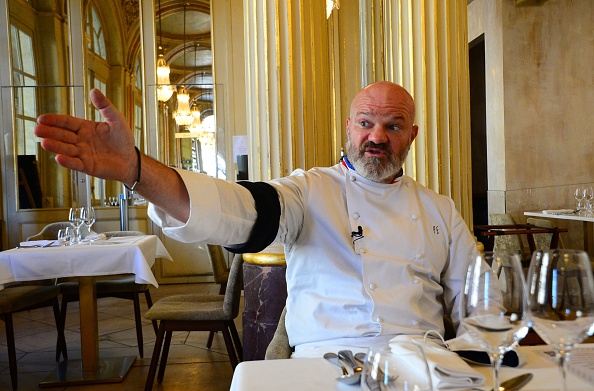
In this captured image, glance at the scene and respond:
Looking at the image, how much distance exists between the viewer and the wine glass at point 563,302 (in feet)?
2.99

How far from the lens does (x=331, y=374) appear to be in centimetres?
122

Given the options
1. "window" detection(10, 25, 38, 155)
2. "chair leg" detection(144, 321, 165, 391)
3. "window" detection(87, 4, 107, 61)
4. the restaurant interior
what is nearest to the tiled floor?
the restaurant interior

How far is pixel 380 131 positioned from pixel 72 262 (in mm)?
2572

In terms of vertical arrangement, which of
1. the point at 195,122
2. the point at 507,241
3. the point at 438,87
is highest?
the point at 195,122

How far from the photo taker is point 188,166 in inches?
311

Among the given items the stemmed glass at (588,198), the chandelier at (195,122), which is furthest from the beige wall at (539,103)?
the chandelier at (195,122)

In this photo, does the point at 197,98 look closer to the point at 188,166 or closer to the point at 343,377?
the point at 188,166

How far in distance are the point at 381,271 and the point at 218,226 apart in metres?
0.59

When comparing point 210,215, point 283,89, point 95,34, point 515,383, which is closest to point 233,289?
point 283,89

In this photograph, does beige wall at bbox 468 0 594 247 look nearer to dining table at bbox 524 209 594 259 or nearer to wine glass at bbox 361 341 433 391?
dining table at bbox 524 209 594 259

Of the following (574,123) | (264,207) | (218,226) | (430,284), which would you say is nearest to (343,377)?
(218,226)

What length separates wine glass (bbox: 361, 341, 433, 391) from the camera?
0.81 meters

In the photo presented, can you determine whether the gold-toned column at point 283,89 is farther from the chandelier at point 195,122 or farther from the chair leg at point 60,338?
the chandelier at point 195,122

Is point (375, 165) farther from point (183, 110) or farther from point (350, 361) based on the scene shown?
point (183, 110)
